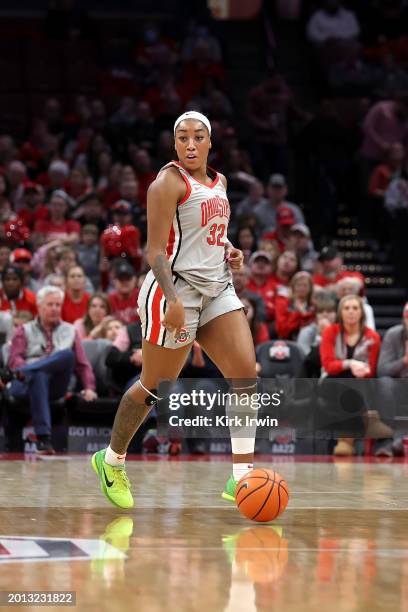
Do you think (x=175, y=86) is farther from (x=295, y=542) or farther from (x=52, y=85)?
(x=295, y=542)

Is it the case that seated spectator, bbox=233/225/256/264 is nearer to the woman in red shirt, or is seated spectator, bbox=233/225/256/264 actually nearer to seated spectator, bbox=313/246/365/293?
seated spectator, bbox=313/246/365/293

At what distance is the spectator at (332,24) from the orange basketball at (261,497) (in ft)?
A: 45.3

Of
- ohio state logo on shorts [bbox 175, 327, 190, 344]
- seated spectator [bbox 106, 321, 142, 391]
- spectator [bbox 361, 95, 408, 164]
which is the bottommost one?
ohio state logo on shorts [bbox 175, 327, 190, 344]

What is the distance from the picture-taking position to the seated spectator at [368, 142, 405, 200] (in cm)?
1591

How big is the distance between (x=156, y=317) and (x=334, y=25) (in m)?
13.6

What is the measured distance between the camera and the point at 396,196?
15.6 metres

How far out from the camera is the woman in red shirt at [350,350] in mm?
10367

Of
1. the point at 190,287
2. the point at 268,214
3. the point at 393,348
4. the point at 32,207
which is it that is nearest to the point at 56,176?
the point at 32,207

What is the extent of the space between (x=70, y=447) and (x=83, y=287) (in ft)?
6.01

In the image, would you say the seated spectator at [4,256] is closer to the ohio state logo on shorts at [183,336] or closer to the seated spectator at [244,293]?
the seated spectator at [244,293]

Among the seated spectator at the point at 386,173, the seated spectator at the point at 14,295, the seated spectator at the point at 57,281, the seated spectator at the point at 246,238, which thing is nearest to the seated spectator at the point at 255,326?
the seated spectator at the point at 57,281

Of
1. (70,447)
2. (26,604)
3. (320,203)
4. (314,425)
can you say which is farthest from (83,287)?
(26,604)

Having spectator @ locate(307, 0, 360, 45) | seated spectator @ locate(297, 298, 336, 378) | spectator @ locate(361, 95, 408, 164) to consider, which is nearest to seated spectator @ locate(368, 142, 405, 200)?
spectator @ locate(361, 95, 408, 164)

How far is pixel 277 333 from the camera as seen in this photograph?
38.8 feet
